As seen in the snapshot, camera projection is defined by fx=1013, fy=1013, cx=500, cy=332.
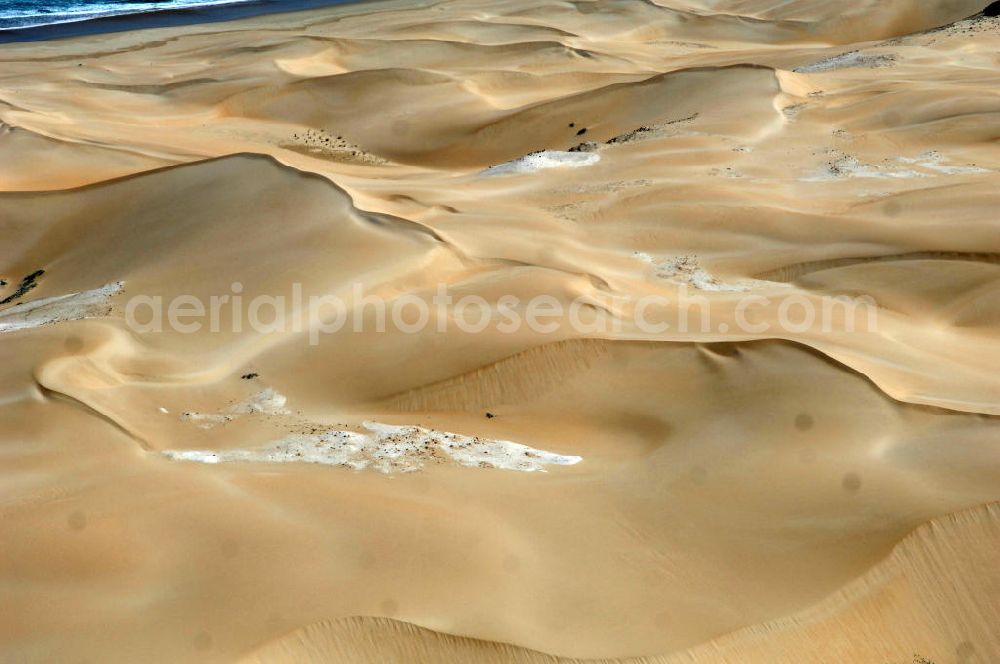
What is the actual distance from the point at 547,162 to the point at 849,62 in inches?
313

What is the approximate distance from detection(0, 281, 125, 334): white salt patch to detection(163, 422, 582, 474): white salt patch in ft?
10.8

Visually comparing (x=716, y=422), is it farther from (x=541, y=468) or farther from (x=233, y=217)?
(x=233, y=217)

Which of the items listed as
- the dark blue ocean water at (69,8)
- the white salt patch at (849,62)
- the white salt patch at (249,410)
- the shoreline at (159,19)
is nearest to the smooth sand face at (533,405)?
the white salt patch at (249,410)

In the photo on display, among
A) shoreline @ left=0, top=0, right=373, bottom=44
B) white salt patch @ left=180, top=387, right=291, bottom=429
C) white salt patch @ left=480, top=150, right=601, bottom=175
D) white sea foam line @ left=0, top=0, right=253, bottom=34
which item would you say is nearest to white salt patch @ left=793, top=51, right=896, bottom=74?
white salt patch @ left=480, top=150, right=601, bottom=175

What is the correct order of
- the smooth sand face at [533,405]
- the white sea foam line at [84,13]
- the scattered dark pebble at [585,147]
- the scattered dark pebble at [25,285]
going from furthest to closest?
the white sea foam line at [84,13], the scattered dark pebble at [585,147], the scattered dark pebble at [25,285], the smooth sand face at [533,405]

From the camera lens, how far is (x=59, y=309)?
28.9ft

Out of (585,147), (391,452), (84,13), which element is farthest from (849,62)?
(84,13)

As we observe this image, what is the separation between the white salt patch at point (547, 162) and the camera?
488 inches

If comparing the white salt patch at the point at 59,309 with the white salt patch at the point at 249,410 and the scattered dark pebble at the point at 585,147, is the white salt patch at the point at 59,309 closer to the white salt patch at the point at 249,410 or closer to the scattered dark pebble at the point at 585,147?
the white salt patch at the point at 249,410

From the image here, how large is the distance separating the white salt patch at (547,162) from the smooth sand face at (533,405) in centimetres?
9

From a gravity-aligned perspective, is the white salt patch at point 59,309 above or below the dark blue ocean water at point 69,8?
above

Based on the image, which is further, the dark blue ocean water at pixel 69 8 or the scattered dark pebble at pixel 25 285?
the dark blue ocean water at pixel 69 8

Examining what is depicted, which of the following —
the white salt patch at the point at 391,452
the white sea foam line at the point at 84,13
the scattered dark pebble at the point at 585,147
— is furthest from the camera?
the white sea foam line at the point at 84,13

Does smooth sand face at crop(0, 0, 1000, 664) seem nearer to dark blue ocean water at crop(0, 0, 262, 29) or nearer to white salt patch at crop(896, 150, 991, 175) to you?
white salt patch at crop(896, 150, 991, 175)
